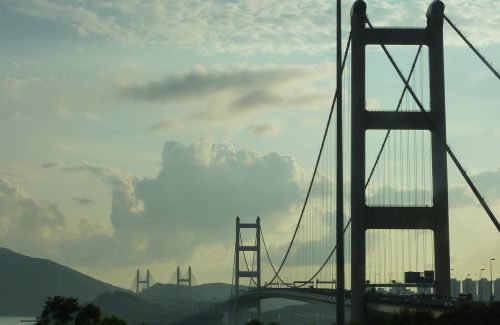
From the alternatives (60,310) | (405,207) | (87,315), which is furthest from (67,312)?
(405,207)

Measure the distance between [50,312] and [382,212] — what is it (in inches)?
1358

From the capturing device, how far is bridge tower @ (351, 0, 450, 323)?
75188 mm

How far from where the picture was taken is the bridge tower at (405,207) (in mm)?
75188

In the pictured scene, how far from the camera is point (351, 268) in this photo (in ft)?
252

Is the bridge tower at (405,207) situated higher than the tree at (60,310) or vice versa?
the bridge tower at (405,207)

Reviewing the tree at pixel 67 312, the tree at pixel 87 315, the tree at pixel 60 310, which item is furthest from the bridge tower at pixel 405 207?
the tree at pixel 60 310

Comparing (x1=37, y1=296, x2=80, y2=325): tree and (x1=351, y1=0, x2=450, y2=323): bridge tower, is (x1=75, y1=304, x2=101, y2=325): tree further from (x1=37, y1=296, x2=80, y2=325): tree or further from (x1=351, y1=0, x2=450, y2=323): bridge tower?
(x1=351, y1=0, x2=450, y2=323): bridge tower

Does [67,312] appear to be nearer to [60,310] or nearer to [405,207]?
[60,310]

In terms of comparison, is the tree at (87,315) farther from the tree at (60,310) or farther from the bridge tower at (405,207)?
the bridge tower at (405,207)

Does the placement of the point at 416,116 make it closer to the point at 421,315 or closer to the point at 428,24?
the point at 428,24

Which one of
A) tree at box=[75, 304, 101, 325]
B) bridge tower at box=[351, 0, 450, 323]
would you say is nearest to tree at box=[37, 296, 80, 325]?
tree at box=[75, 304, 101, 325]

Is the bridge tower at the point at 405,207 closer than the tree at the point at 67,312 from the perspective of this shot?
Yes

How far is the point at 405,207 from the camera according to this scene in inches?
2997

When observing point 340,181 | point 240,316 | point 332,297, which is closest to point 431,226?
point 332,297
